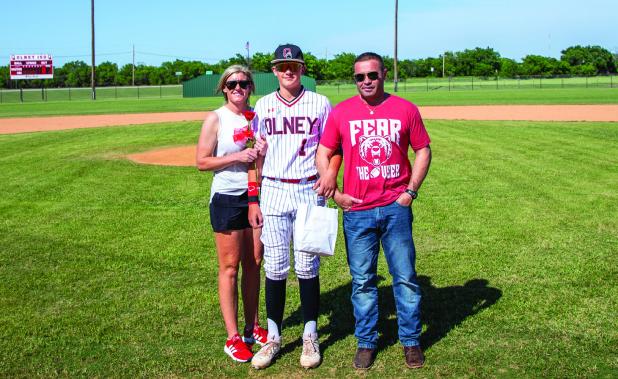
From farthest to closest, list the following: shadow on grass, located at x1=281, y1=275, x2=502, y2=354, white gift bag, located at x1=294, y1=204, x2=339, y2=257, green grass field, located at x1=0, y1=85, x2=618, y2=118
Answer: green grass field, located at x1=0, y1=85, x2=618, y2=118, shadow on grass, located at x1=281, y1=275, x2=502, y2=354, white gift bag, located at x1=294, y1=204, x2=339, y2=257

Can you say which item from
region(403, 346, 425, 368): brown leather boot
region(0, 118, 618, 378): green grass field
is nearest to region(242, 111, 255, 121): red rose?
region(0, 118, 618, 378): green grass field

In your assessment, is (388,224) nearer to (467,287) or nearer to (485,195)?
(467,287)

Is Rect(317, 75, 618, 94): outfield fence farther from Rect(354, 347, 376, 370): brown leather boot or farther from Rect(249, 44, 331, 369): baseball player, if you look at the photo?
Rect(354, 347, 376, 370): brown leather boot

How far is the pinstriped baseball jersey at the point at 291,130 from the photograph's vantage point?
4.37 m

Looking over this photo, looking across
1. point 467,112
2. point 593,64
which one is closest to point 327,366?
point 467,112

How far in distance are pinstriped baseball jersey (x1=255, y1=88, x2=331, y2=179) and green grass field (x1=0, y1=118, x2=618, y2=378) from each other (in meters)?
1.36

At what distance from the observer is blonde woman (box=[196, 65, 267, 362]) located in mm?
4410

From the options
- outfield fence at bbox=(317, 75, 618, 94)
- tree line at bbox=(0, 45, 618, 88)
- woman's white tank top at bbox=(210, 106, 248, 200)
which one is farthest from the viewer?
tree line at bbox=(0, 45, 618, 88)

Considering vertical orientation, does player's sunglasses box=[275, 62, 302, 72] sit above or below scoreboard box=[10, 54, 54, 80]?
below

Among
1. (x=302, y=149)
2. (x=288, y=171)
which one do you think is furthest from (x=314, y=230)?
(x=302, y=149)

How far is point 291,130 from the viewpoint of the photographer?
438 cm

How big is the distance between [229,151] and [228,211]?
41 centimetres

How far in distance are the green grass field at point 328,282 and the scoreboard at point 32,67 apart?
160ft

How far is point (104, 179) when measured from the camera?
42.0ft
